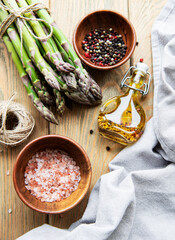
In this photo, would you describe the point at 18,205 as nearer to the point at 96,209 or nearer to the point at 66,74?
the point at 96,209

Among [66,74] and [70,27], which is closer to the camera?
[66,74]

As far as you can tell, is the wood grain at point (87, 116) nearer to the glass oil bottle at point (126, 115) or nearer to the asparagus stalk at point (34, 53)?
the glass oil bottle at point (126, 115)

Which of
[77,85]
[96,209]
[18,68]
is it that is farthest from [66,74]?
[96,209]

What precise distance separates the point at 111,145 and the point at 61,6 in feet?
2.13

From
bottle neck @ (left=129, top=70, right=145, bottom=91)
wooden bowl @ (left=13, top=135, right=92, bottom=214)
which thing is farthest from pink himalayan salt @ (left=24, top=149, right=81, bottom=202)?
bottle neck @ (left=129, top=70, right=145, bottom=91)

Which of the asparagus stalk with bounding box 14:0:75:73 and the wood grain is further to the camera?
the wood grain

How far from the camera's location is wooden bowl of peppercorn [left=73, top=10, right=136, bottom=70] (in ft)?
3.91

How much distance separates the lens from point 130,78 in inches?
47.3

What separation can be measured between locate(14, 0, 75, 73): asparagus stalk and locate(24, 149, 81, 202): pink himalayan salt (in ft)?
1.19

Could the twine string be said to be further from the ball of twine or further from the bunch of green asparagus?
the ball of twine

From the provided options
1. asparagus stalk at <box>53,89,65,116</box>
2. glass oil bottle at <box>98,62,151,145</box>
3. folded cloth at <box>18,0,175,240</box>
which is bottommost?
folded cloth at <box>18,0,175,240</box>

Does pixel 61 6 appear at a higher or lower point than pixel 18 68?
higher

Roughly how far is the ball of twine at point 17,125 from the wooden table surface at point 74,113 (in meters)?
0.07

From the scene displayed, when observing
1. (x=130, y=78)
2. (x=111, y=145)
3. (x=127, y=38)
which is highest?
(x=127, y=38)
